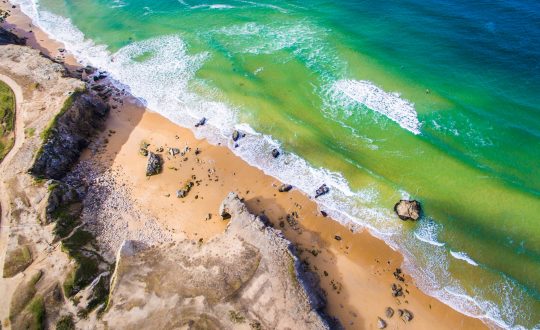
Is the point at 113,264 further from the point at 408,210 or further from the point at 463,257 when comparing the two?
the point at 463,257

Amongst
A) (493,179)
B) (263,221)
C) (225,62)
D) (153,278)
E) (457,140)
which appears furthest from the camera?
(225,62)

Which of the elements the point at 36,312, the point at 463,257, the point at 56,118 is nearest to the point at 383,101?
the point at 463,257

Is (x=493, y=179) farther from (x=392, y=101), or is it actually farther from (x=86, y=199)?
(x=86, y=199)

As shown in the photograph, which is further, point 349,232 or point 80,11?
point 80,11

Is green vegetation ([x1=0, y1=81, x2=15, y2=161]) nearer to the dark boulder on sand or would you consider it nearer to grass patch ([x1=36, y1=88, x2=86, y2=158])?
grass patch ([x1=36, y1=88, x2=86, y2=158])

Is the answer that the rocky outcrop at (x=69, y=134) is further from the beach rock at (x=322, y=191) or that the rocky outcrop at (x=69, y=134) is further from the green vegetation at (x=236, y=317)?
the beach rock at (x=322, y=191)

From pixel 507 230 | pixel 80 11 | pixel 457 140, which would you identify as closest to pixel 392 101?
pixel 457 140

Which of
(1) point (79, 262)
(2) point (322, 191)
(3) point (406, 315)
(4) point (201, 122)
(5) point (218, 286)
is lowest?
(3) point (406, 315)
